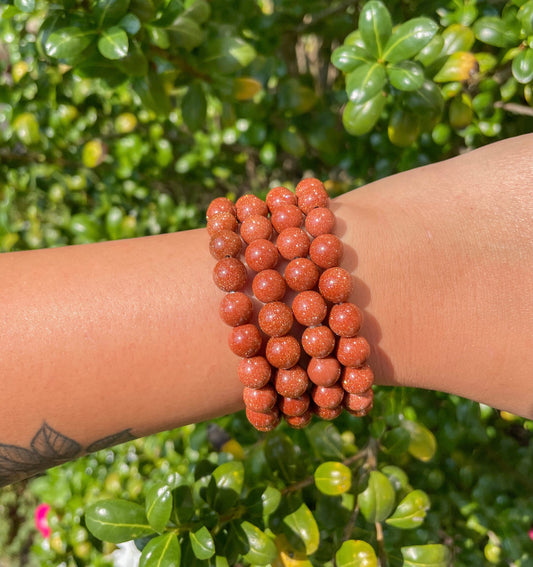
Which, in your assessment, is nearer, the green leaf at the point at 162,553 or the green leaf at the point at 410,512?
the green leaf at the point at 162,553

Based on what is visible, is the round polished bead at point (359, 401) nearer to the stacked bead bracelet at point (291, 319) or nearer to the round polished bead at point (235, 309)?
the stacked bead bracelet at point (291, 319)

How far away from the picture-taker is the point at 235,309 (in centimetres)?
87

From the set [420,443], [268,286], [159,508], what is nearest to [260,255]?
[268,286]

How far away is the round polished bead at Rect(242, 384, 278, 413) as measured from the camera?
2.89 feet

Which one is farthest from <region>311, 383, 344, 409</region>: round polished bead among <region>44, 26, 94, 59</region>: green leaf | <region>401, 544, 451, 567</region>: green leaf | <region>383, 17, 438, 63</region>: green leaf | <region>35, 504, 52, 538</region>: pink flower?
<region>35, 504, 52, 538</region>: pink flower

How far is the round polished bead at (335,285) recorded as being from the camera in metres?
0.88

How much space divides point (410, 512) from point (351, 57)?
1.09 m

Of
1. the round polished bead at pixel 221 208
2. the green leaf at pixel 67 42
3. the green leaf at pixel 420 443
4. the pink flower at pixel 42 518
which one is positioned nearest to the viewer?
the round polished bead at pixel 221 208

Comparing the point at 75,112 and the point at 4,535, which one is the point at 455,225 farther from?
the point at 4,535

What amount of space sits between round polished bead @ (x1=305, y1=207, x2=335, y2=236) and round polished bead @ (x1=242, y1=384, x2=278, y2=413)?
1.04 feet

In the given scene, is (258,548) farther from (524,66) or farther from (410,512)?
(524,66)

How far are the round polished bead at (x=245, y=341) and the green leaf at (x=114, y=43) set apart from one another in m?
0.68

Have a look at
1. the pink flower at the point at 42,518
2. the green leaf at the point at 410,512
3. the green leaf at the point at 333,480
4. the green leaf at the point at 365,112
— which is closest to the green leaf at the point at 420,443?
the green leaf at the point at 410,512

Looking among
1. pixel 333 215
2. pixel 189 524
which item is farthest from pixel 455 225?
pixel 189 524
